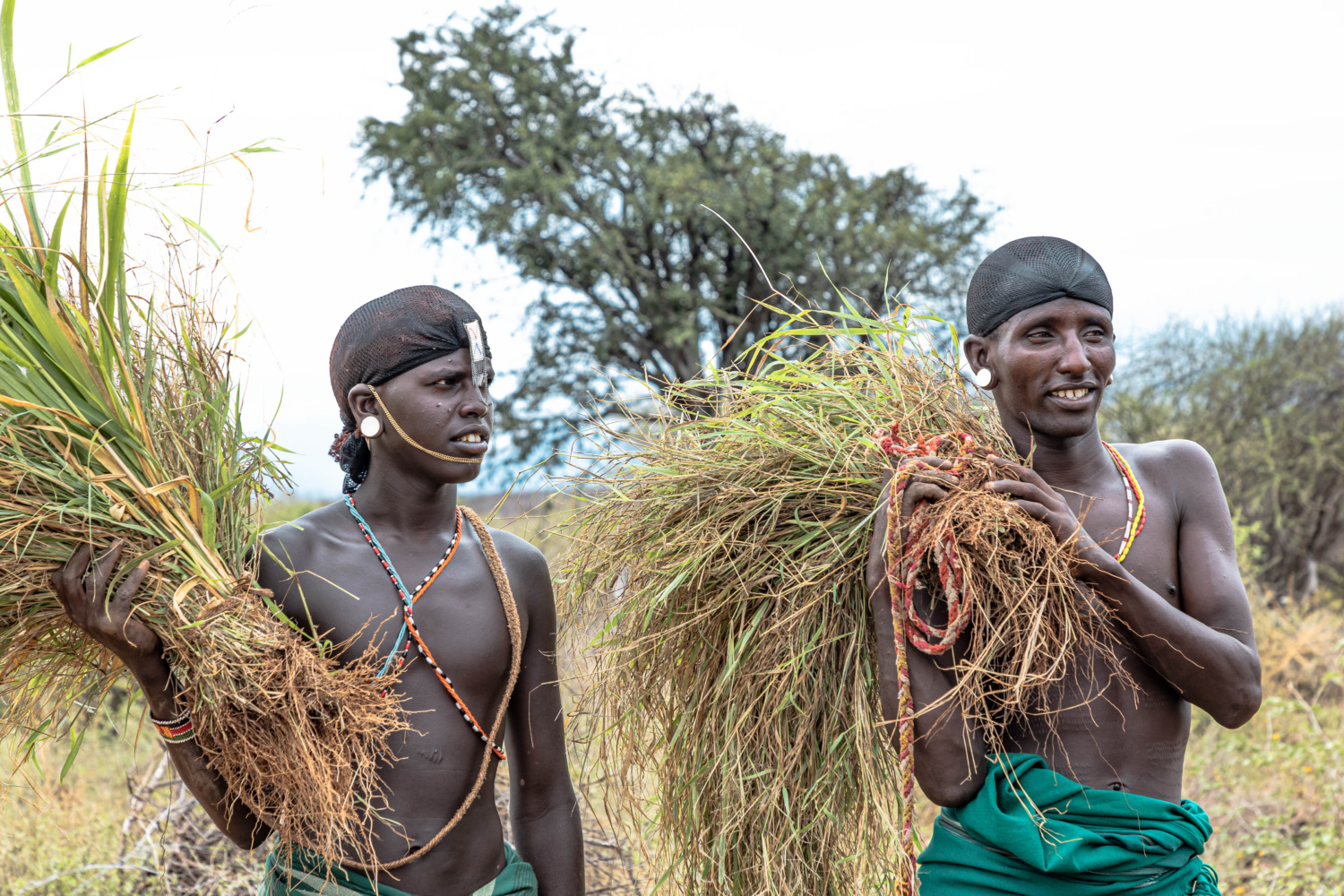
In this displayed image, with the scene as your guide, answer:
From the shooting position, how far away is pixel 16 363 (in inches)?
71.5

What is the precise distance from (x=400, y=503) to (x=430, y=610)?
24cm

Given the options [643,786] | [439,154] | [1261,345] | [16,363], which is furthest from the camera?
[439,154]

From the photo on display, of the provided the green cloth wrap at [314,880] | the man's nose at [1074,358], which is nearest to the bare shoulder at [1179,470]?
the man's nose at [1074,358]

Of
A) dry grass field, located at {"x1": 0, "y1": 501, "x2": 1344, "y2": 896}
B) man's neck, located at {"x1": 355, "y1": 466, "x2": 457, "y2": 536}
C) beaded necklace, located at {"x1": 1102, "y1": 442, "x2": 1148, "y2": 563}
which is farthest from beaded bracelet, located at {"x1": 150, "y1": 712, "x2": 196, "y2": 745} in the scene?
beaded necklace, located at {"x1": 1102, "y1": 442, "x2": 1148, "y2": 563}

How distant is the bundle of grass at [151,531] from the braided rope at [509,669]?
0.10 m

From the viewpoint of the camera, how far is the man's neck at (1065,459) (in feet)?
6.81

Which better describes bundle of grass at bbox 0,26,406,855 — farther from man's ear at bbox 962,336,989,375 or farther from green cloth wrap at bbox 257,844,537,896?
man's ear at bbox 962,336,989,375

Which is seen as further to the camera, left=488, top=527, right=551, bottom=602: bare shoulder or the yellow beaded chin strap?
left=488, top=527, right=551, bottom=602: bare shoulder

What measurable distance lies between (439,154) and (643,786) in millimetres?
14138

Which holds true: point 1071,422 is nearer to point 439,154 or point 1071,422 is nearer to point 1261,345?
point 1261,345

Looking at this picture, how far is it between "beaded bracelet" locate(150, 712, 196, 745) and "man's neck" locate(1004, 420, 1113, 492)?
1.60 m

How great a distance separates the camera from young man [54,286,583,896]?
2031 mm

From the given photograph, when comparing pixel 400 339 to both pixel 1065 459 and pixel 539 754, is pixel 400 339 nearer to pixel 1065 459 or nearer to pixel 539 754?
pixel 539 754

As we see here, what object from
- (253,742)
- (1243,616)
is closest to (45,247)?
(253,742)
